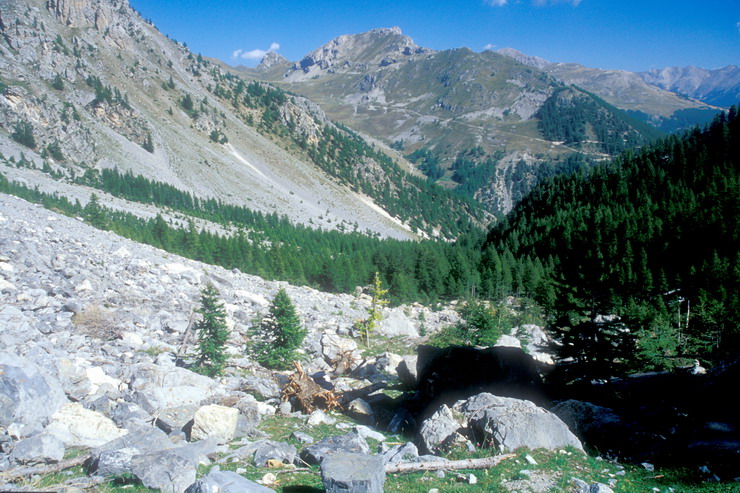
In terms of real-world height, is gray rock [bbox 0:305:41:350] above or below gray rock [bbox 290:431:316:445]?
above

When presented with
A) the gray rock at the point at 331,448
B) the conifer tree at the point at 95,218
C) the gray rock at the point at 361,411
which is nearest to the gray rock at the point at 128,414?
the gray rock at the point at 331,448

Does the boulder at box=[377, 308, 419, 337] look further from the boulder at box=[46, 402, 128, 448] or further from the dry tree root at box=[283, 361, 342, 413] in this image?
the boulder at box=[46, 402, 128, 448]

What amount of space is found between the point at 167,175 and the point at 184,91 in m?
63.5

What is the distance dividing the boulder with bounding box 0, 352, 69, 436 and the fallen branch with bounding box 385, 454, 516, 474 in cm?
982

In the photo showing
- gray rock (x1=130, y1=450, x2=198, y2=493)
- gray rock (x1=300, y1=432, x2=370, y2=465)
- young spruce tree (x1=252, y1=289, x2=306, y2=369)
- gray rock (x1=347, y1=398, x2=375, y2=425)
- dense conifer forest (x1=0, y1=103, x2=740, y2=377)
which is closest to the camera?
gray rock (x1=130, y1=450, x2=198, y2=493)

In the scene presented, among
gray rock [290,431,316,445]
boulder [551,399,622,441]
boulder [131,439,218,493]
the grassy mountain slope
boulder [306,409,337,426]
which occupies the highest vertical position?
the grassy mountain slope

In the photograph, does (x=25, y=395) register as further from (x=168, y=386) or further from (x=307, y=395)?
(x=307, y=395)

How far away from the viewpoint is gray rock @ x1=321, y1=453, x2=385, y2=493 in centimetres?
890

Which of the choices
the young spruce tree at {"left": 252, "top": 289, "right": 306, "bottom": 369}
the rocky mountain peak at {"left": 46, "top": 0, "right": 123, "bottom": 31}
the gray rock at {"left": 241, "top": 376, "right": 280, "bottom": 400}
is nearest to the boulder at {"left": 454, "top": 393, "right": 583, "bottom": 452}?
the gray rock at {"left": 241, "top": 376, "right": 280, "bottom": 400}

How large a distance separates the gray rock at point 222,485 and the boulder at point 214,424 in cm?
418

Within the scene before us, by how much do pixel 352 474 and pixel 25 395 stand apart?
947 cm

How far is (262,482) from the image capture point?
1011 cm

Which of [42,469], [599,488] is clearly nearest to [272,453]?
Result: [42,469]

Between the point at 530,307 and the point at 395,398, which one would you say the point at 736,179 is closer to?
the point at 530,307
